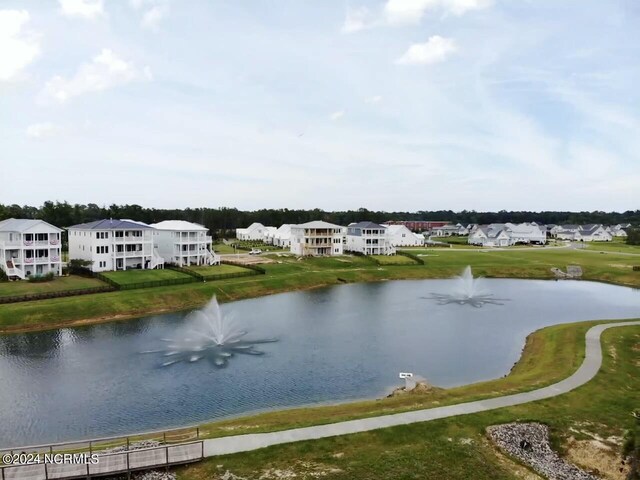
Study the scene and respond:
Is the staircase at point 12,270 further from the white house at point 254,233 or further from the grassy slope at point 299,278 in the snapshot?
the white house at point 254,233

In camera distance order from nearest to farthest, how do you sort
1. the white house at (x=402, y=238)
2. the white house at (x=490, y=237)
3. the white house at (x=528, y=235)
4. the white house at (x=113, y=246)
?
the white house at (x=113, y=246) < the white house at (x=402, y=238) < the white house at (x=490, y=237) < the white house at (x=528, y=235)

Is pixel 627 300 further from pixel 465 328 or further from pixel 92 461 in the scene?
pixel 92 461

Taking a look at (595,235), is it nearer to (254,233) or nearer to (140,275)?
(254,233)

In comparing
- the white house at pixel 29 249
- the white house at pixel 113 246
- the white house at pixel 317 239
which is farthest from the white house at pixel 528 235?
the white house at pixel 29 249

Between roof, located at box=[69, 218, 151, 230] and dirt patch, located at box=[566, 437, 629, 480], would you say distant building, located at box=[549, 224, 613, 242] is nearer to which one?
roof, located at box=[69, 218, 151, 230]

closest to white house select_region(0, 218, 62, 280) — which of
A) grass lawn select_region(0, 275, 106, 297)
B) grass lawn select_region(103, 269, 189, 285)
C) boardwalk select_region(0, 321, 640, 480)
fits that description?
grass lawn select_region(0, 275, 106, 297)

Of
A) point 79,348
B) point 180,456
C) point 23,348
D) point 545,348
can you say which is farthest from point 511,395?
point 23,348
